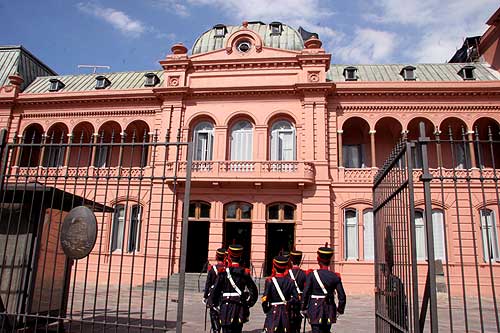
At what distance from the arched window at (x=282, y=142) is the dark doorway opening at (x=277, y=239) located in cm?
348

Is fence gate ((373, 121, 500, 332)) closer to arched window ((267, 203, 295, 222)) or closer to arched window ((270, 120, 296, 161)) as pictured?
arched window ((267, 203, 295, 222))

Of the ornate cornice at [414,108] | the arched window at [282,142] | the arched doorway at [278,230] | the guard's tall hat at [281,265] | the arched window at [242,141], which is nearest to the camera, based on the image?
the guard's tall hat at [281,265]

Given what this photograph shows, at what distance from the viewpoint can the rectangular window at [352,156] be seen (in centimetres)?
2016

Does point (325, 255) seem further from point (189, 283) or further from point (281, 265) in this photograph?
point (189, 283)

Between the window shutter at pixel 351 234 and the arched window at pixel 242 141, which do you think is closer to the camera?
the window shutter at pixel 351 234

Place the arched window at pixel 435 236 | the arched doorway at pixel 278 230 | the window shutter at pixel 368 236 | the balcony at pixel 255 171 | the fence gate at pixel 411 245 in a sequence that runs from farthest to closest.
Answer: the arched doorway at pixel 278 230 < the window shutter at pixel 368 236 < the balcony at pixel 255 171 < the arched window at pixel 435 236 < the fence gate at pixel 411 245

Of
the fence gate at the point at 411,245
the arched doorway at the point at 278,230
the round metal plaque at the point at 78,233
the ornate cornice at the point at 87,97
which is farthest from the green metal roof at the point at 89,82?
the fence gate at the point at 411,245

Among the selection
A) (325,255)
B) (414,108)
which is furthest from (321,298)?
(414,108)

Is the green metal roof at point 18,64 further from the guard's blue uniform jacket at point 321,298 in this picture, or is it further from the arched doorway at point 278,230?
the guard's blue uniform jacket at point 321,298

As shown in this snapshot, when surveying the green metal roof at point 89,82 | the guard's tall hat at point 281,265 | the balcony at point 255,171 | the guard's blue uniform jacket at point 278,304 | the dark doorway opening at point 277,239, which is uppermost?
the green metal roof at point 89,82

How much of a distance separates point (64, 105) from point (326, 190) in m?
15.5

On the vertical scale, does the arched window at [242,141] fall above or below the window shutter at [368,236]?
above

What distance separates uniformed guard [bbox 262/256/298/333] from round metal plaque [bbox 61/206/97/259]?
121 inches

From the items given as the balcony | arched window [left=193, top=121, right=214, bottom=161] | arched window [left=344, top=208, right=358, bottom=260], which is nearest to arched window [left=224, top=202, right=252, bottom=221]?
the balcony
